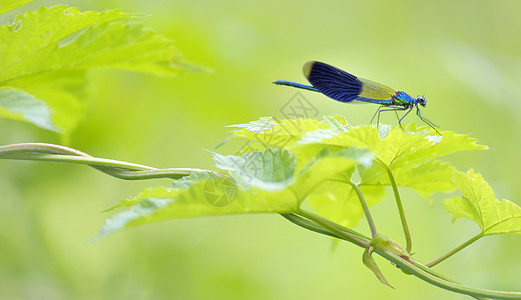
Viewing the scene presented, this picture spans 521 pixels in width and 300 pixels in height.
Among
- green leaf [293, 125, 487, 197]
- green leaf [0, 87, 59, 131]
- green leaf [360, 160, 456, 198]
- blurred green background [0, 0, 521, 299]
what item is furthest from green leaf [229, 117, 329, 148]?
blurred green background [0, 0, 521, 299]

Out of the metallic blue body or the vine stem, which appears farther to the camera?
the metallic blue body

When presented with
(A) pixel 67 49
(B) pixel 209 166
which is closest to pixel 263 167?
(A) pixel 67 49

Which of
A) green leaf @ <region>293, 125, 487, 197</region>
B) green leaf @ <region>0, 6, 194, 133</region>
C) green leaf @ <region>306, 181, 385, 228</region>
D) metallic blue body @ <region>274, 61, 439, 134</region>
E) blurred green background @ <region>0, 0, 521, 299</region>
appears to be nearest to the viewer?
green leaf @ <region>293, 125, 487, 197</region>

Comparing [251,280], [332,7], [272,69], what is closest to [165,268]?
[251,280]

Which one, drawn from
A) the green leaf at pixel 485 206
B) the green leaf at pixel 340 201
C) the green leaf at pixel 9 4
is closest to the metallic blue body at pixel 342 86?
the green leaf at pixel 340 201

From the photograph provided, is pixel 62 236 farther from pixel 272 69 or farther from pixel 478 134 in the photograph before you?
pixel 478 134

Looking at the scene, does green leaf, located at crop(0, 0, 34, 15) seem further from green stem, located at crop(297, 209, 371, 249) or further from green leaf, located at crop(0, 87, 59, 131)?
green stem, located at crop(297, 209, 371, 249)

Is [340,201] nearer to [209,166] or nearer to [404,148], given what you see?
[404,148]
